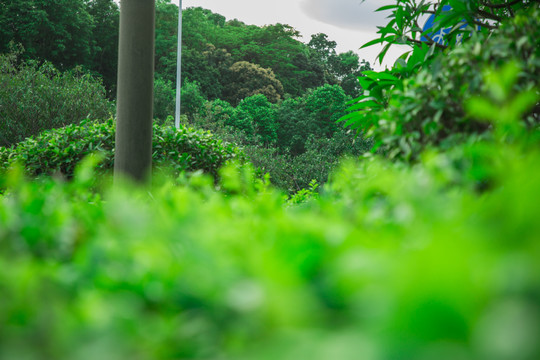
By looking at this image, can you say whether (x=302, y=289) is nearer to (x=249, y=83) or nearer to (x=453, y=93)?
(x=453, y=93)

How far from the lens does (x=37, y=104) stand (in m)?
18.0

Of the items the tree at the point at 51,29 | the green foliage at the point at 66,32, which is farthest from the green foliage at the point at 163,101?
the tree at the point at 51,29

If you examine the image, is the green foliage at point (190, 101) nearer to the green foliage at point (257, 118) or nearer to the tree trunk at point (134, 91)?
the green foliage at point (257, 118)

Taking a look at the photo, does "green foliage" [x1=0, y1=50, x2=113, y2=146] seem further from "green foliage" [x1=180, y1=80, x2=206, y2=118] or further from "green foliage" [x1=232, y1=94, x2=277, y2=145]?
"green foliage" [x1=180, y1=80, x2=206, y2=118]

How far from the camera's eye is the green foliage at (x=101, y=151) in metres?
5.92

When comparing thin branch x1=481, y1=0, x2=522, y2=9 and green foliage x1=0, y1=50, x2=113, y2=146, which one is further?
green foliage x1=0, y1=50, x2=113, y2=146

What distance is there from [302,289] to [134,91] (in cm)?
398

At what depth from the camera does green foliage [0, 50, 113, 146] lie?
56.9 feet

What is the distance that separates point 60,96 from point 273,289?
20.2 m

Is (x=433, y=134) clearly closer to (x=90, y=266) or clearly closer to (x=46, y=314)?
(x=90, y=266)

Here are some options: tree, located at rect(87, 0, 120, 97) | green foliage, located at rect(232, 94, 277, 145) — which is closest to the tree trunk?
green foliage, located at rect(232, 94, 277, 145)

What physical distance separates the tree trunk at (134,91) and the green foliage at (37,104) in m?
15.0

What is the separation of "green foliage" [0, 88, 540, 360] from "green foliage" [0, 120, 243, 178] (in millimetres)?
5073

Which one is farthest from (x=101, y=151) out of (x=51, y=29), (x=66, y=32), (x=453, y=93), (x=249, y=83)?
(x=249, y=83)
